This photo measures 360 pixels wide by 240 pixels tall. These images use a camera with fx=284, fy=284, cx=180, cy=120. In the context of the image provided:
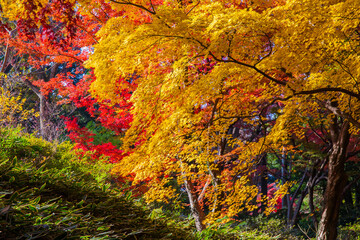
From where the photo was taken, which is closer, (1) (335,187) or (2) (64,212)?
(2) (64,212)

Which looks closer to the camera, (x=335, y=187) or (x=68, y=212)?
(x=68, y=212)

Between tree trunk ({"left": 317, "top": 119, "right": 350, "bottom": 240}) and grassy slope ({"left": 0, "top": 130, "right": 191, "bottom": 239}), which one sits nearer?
grassy slope ({"left": 0, "top": 130, "right": 191, "bottom": 239})

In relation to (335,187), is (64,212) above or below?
below

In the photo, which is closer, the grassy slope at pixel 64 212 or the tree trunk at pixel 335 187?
the grassy slope at pixel 64 212

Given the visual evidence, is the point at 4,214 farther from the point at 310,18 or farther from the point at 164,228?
the point at 310,18

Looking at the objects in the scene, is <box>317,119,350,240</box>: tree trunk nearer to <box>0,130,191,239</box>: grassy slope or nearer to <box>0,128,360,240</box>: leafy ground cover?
<box>0,128,360,240</box>: leafy ground cover

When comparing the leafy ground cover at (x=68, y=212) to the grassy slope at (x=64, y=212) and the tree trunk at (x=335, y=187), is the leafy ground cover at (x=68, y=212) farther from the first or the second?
the tree trunk at (x=335, y=187)

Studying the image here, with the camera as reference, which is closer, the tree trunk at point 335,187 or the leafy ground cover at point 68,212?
the leafy ground cover at point 68,212

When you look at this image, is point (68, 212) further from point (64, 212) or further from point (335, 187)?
point (335, 187)

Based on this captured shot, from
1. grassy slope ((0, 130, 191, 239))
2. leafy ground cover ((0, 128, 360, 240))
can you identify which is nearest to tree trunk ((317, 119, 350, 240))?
leafy ground cover ((0, 128, 360, 240))

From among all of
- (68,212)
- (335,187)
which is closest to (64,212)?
(68,212)

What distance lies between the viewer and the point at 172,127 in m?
4.57

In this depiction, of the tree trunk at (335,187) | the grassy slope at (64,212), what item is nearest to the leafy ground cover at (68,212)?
the grassy slope at (64,212)

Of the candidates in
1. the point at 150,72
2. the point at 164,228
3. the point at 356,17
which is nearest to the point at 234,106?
the point at 150,72
